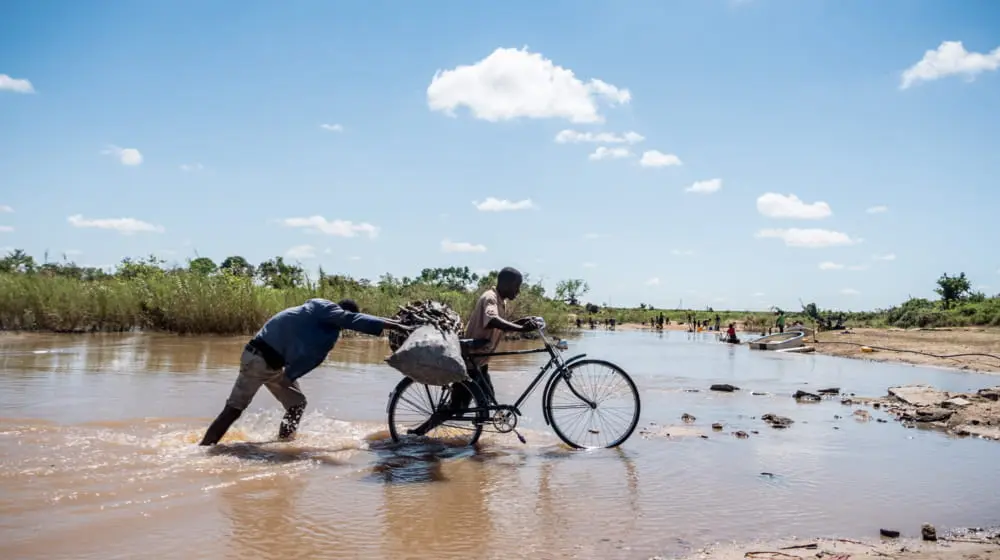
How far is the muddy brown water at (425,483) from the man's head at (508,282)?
1.59 metres

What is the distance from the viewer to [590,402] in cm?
693

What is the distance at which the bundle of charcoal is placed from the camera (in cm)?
634

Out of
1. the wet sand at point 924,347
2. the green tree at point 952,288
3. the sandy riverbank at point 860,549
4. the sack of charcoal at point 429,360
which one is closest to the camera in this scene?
the sandy riverbank at point 860,549

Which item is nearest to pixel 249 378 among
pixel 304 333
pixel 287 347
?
pixel 287 347

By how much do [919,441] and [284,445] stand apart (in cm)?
698

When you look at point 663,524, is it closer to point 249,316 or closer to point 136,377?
point 136,377

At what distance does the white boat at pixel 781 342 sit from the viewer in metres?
26.0

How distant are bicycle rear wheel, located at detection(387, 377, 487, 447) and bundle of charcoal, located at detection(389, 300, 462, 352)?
0.54 meters

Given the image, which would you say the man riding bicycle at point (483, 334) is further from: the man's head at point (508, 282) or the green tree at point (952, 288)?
the green tree at point (952, 288)

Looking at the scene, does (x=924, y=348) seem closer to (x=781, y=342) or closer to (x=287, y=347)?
(x=781, y=342)

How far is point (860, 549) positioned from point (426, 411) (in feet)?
13.6

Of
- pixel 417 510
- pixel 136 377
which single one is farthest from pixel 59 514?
pixel 136 377

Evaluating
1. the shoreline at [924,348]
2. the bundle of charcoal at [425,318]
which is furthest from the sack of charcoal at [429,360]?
the shoreline at [924,348]

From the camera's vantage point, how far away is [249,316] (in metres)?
19.7
